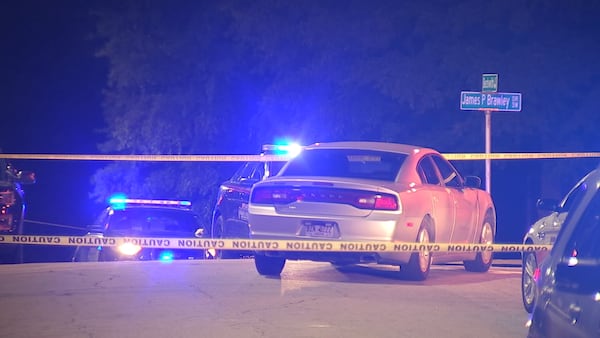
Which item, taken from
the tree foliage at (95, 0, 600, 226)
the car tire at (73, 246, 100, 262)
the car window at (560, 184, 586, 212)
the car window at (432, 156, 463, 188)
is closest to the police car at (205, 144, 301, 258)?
the car tire at (73, 246, 100, 262)

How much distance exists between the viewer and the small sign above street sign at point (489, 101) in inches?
631

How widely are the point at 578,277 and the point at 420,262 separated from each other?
282 inches

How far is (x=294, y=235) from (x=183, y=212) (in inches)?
A: 214

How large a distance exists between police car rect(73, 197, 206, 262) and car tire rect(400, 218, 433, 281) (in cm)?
459

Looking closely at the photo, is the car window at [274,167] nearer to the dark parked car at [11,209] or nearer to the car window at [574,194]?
the dark parked car at [11,209]

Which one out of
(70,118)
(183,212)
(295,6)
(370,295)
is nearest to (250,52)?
(295,6)

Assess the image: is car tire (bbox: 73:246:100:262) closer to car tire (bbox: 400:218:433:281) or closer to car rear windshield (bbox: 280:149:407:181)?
car rear windshield (bbox: 280:149:407:181)

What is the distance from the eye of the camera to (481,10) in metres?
19.8

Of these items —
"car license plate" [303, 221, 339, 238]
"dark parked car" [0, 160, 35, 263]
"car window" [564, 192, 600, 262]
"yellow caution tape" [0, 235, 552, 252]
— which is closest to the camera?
"car window" [564, 192, 600, 262]

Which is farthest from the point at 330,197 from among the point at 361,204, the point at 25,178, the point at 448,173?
the point at 25,178

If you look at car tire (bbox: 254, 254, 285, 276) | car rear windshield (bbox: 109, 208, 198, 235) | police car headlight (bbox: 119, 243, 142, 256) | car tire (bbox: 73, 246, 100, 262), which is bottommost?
car tire (bbox: 73, 246, 100, 262)

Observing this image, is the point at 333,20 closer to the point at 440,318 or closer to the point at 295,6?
the point at 295,6

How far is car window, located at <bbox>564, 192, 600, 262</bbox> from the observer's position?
4.06 meters

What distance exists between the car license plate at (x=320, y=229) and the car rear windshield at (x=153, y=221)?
15.8 ft
